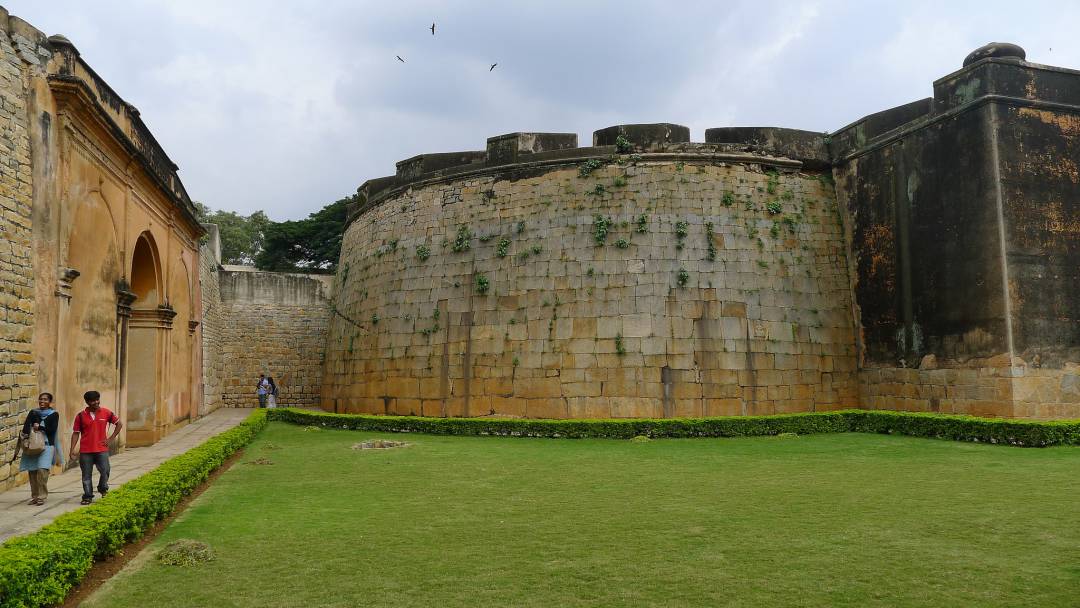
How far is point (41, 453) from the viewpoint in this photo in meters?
7.42

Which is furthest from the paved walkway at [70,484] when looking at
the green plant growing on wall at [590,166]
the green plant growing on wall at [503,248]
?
the green plant growing on wall at [590,166]

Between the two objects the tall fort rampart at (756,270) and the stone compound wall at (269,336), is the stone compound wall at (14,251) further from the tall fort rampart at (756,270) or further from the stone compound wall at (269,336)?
the stone compound wall at (269,336)

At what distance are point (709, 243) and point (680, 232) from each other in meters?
0.63

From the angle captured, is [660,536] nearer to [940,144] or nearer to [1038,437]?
[1038,437]

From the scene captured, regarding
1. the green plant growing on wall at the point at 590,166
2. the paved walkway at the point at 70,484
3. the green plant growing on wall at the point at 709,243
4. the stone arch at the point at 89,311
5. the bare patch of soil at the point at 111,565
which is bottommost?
the bare patch of soil at the point at 111,565

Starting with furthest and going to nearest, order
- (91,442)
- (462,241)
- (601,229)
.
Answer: (462,241) < (601,229) < (91,442)

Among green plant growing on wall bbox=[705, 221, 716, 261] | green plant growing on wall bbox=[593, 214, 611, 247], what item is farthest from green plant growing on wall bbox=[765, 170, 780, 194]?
green plant growing on wall bbox=[593, 214, 611, 247]

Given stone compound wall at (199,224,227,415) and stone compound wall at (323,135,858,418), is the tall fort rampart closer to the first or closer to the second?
stone compound wall at (323,135,858,418)

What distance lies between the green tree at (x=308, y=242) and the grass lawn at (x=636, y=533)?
29929mm

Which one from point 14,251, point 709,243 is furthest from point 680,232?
point 14,251

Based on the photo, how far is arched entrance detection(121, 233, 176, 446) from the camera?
44.7ft

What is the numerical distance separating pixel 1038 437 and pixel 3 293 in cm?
1378

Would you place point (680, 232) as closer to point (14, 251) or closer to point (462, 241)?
point (462, 241)

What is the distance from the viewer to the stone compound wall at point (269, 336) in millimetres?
23344
